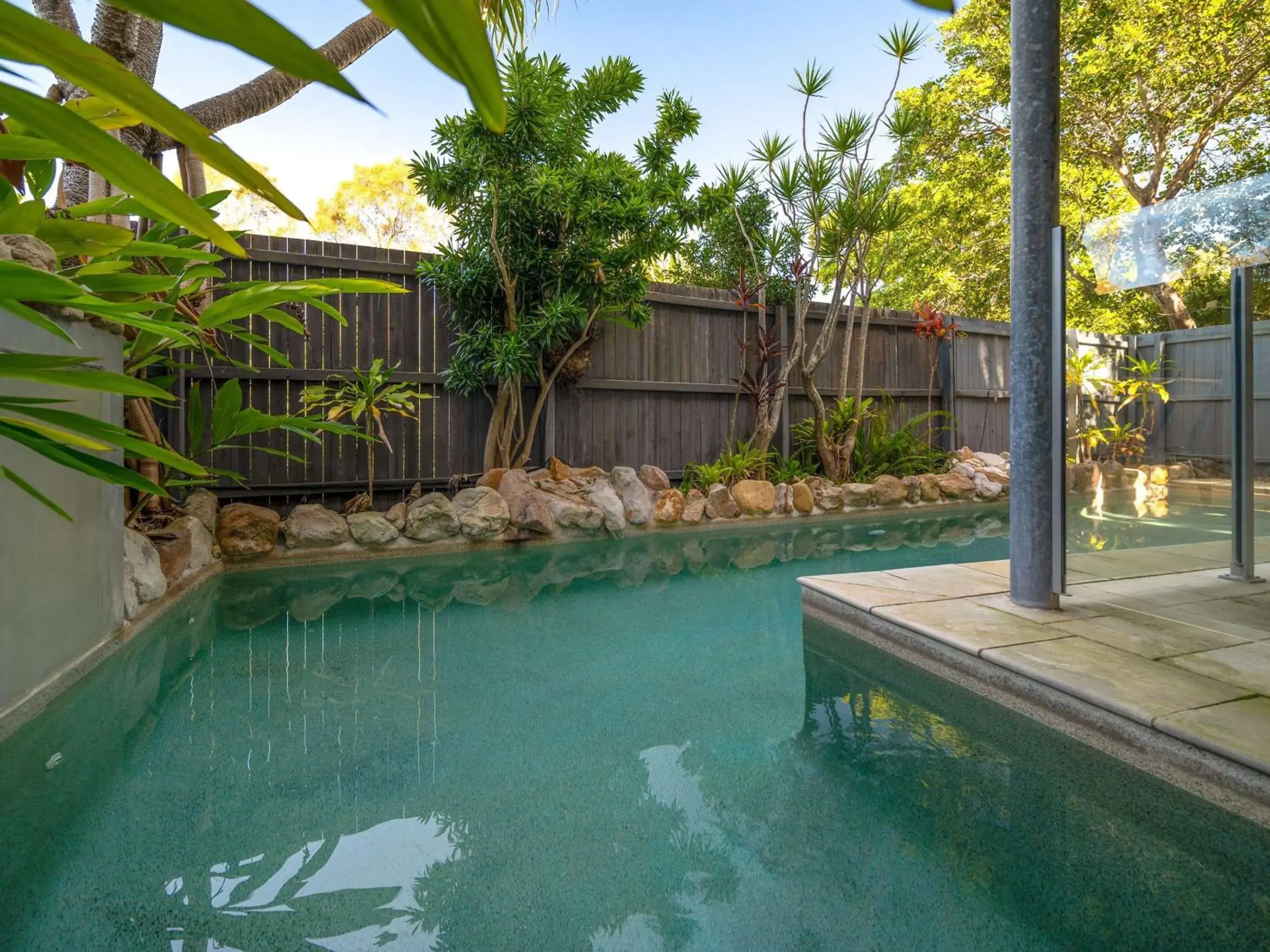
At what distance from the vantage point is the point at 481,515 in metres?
4.50

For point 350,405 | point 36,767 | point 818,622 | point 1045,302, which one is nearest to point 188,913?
point 36,767

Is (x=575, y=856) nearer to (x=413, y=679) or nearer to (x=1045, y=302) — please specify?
(x=413, y=679)

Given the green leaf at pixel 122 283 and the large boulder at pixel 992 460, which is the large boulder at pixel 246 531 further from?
the large boulder at pixel 992 460

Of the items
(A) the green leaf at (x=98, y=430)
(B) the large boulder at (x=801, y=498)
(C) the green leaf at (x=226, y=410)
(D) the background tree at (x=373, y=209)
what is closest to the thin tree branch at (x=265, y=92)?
(C) the green leaf at (x=226, y=410)

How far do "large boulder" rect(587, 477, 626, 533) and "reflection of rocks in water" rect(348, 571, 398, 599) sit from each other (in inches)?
61.8

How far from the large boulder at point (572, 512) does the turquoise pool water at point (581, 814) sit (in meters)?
2.16

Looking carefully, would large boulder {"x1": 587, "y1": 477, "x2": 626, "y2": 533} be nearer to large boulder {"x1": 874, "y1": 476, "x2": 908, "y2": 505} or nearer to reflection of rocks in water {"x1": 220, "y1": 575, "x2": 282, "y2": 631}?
reflection of rocks in water {"x1": 220, "y1": 575, "x2": 282, "y2": 631}

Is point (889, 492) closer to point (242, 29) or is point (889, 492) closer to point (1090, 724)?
point (1090, 724)

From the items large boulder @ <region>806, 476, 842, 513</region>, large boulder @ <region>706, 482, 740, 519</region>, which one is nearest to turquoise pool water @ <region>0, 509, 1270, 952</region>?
large boulder @ <region>706, 482, 740, 519</region>

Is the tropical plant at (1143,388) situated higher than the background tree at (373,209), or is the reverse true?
the background tree at (373,209)

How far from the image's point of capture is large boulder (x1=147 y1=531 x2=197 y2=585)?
10.3 ft

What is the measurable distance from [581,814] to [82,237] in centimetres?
135

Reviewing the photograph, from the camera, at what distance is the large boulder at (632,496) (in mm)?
5164

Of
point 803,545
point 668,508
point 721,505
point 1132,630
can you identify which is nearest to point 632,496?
point 668,508
